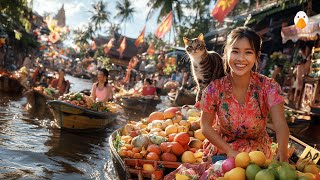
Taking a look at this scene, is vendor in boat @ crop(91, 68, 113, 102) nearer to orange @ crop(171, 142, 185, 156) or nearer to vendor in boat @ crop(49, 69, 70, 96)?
vendor in boat @ crop(49, 69, 70, 96)

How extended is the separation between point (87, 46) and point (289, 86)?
53.4 metres

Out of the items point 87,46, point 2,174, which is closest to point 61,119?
point 2,174

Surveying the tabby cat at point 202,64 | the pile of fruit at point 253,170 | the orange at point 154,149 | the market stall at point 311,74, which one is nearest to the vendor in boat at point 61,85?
the tabby cat at point 202,64

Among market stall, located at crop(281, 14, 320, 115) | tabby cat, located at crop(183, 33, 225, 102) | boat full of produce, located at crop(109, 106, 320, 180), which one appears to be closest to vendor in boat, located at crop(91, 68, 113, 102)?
boat full of produce, located at crop(109, 106, 320, 180)

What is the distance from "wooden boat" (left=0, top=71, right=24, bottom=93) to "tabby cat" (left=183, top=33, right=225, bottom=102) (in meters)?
12.4

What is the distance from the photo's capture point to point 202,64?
6211 mm

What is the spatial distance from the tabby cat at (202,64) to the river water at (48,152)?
2.15m

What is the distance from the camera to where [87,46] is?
64.4 metres

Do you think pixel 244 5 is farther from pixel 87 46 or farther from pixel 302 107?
pixel 87 46

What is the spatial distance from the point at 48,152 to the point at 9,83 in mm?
10353

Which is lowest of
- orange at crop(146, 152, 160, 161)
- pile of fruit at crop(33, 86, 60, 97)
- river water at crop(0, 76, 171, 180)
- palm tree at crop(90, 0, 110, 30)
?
river water at crop(0, 76, 171, 180)

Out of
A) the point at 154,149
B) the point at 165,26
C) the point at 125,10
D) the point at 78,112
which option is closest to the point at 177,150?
the point at 154,149

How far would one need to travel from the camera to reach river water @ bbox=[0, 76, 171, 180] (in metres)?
6.11

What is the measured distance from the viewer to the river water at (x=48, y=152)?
20.0ft
